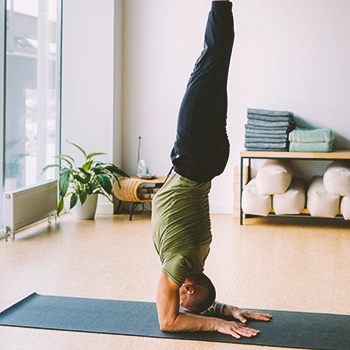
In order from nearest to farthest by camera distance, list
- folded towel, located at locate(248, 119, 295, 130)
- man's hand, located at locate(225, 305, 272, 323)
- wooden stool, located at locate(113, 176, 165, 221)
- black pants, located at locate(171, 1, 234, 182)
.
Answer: black pants, located at locate(171, 1, 234, 182), man's hand, located at locate(225, 305, 272, 323), folded towel, located at locate(248, 119, 295, 130), wooden stool, located at locate(113, 176, 165, 221)

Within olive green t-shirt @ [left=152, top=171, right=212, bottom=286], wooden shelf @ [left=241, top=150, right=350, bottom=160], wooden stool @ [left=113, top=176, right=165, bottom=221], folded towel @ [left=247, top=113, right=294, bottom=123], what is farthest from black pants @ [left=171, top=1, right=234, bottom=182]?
wooden stool @ [left=113, top=176, right=165, bottom=221]

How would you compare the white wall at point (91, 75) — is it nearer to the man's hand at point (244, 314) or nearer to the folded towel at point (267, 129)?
the folded towel at point (267, 129)

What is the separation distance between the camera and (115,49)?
20.6 ft

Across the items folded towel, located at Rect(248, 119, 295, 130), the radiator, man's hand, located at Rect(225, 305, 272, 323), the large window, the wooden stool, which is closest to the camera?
man's hand, located at Rect(225, 305, 272, 323)

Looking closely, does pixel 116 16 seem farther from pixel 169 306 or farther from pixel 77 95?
pixel 169 306

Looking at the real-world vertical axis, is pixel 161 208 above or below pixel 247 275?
above

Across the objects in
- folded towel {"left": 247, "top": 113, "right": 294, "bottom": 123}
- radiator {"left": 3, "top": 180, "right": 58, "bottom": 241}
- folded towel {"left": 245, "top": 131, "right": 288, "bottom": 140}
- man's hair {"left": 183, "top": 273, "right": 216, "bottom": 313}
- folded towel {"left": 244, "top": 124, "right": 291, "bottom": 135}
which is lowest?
man's hair {"left": 183, "top": 273, "right": 216, "bottom": 313}

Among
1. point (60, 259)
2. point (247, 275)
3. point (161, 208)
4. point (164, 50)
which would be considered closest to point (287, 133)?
point (164, 50)

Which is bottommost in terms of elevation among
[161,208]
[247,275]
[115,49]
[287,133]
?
[247,275]

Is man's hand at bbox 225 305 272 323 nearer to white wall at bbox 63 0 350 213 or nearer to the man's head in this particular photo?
the man's head

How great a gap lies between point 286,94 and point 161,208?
3.35m

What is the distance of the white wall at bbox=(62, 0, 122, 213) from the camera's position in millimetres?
6227

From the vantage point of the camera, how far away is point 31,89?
5.73 metres

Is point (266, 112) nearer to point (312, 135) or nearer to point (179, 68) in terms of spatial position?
point (312, 135)
